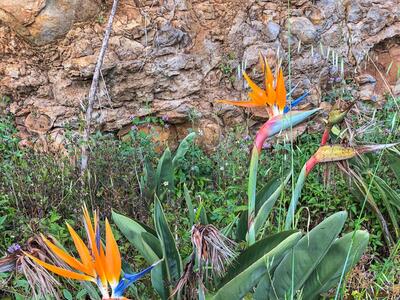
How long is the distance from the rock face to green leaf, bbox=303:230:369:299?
5.93 ft

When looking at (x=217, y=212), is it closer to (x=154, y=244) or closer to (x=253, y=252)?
(x=154, y=244)

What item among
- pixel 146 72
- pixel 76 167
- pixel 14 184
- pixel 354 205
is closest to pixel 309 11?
pixel 146 72

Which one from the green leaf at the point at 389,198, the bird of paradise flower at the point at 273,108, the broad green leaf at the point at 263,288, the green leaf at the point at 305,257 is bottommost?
the green leaf at the point at 389,198

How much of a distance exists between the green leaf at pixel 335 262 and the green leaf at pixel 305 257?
0.08 m

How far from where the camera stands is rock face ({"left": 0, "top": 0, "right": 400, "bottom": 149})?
3482 mm

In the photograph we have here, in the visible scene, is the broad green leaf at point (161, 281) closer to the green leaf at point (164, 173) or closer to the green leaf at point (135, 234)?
the green leaf at point (135, 234)

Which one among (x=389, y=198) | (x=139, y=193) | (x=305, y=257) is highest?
(x=305, y=257)

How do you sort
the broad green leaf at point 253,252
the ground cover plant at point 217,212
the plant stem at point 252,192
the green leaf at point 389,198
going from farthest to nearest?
the green leaf at point 389,198 → the plant stem at point 252,192 → the broad green leaf at point 253,252 → the ground cover plant at point 217,212

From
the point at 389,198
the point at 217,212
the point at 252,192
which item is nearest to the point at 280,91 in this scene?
the point at 252,192

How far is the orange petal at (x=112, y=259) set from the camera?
1293 millimetres

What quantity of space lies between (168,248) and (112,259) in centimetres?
54

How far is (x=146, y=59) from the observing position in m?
3.52

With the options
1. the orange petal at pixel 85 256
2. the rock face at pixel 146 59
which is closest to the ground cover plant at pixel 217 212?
the orange petal at pixel 85 256

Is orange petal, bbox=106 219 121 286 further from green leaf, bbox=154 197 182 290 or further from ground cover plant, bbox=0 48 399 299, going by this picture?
green leaf, bbox=154 197 182 290
